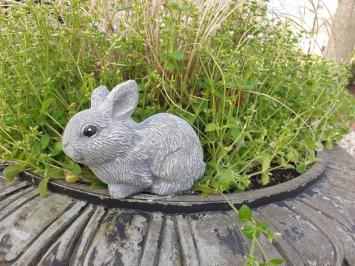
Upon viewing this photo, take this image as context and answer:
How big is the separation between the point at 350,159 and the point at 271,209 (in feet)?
1.71

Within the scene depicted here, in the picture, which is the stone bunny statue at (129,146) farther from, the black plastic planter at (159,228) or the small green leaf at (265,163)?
the small green leaf at (265,163)

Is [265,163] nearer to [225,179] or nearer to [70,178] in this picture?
[225,179]

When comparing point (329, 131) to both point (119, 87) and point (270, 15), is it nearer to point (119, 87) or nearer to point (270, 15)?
point (270, 15)

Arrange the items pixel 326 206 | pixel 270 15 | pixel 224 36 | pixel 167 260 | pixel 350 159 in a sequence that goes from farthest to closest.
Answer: pixel 270 15
pixel 350 159
pixel 224 36
pixel 326 206
pixel 167 260

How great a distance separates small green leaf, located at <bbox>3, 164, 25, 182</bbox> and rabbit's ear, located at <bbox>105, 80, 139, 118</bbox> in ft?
1.03

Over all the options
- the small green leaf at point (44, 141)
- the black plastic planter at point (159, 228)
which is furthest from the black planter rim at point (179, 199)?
the small green leaf at point (44, 141)

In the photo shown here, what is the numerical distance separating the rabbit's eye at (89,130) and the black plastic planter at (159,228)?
0.15 meters

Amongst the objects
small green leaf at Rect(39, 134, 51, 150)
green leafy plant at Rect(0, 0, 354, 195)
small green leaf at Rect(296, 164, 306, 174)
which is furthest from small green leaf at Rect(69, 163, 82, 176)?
small green leaf at Rect(296, 164, 306, 174)

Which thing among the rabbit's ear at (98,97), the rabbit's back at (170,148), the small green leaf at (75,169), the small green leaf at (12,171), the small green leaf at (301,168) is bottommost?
the small green leaf at (12,171)

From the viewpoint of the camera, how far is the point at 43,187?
947 millimetres

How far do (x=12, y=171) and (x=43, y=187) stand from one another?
0.12m

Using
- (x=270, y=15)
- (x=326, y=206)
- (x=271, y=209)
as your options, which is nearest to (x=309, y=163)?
(x=326, y=206)

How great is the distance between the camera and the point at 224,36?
1110 mm

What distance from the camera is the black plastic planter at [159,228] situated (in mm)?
818
